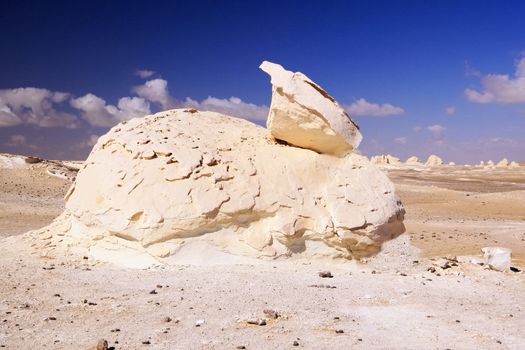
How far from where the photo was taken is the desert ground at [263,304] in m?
5.49

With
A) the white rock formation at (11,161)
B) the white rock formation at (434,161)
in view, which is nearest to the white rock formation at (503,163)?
the white rock formation at (434,161)

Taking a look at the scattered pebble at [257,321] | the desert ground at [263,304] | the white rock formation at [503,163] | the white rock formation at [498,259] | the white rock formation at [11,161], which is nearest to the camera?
the desert ground at [263,304]

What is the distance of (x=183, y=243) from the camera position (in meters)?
8.48

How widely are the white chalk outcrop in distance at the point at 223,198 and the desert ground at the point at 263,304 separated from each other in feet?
1.22

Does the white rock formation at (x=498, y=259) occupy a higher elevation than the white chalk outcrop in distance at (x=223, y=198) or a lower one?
lower

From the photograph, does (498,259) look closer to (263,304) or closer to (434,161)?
(263,304)

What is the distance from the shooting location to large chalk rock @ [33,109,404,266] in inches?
335

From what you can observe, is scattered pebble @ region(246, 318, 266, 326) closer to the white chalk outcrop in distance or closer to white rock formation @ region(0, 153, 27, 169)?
the white chalk outcrop in distance

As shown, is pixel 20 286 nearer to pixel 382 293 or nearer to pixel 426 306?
pixel 382 293

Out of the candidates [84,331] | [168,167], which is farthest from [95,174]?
[84,331]

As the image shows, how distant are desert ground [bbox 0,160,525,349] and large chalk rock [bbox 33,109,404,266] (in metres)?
0.38

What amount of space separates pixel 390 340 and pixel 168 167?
16.4ft

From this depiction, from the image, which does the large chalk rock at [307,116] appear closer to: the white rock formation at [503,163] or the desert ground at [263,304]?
the desert ground at [263,304]

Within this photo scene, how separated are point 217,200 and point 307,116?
2401mm
